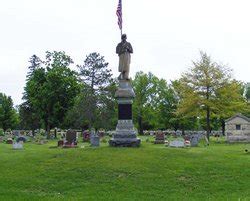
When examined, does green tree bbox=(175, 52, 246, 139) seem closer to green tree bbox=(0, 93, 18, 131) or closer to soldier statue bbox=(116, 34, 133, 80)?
soldier statue bbox=(116, 34, 133, 80)

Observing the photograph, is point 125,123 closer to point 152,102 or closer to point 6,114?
point 152,102

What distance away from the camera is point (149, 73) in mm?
78750

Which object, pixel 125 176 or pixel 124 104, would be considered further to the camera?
pixel 124 104

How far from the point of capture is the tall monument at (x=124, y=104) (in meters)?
24.4

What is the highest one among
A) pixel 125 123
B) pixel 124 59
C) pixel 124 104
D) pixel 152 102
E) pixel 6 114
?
pixel 152 102

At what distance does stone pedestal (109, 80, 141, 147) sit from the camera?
80.1ft

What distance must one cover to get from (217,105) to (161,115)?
27.3 metres

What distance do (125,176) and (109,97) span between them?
4582cm

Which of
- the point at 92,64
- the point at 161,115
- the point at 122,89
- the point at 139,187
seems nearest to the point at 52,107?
the point at 92,64

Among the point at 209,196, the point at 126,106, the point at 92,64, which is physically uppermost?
the point at 92,64

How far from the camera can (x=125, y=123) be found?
24.9 metres

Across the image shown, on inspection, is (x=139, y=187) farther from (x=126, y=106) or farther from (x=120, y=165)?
(x=126, y=106)

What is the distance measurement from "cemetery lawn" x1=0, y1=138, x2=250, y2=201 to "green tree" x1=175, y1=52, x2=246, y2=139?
23.2m

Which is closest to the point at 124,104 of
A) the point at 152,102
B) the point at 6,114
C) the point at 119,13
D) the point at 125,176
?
the point at 119,13
